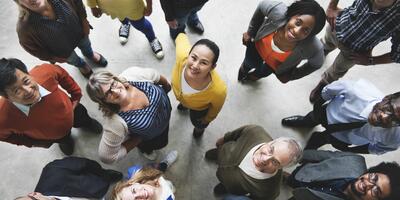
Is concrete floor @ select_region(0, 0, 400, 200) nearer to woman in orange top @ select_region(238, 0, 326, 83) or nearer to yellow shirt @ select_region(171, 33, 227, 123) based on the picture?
woman in orange top @ select_region(238, 0, 326, 83)

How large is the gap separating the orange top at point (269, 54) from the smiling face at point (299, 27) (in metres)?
0.23

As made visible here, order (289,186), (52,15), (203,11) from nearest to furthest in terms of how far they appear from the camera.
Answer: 1. (52,15)
2. (289,186)
3. (203,11)

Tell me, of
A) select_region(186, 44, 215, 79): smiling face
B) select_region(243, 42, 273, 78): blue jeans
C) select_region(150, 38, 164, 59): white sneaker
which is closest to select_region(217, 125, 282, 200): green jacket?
select_region(186, 44, 215, 79): smiling face

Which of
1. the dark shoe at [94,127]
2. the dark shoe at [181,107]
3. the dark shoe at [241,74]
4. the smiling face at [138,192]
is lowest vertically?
the dark shoe at [94,127]

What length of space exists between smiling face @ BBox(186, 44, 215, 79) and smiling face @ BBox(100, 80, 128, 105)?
51 centimetres

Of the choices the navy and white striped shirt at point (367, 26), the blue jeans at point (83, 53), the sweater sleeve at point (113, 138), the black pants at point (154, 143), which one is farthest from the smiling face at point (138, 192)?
the navy and white striped shirt at point (367, 26)

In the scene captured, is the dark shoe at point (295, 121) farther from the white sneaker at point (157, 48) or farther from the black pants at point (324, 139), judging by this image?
the white sneaker at point (157, 48)

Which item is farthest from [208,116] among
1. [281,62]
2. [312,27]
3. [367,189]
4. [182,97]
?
[367,189]

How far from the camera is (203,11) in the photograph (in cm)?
404

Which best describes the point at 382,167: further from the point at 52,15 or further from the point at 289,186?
the point at 52,15

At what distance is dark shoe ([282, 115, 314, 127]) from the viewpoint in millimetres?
3306

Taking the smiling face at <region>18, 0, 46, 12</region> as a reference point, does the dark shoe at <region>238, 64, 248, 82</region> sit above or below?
below

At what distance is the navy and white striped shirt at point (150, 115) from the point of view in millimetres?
2150

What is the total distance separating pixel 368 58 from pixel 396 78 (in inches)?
55.6
